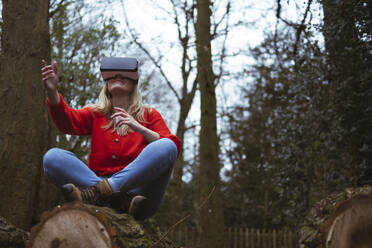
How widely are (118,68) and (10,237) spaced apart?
1437 millimetres

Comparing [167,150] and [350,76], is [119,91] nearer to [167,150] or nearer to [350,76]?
[167,150]

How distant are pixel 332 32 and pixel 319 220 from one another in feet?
9.14

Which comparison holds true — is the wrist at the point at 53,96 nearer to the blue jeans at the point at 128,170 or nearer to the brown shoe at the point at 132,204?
the blue jeans at the point at 128,170

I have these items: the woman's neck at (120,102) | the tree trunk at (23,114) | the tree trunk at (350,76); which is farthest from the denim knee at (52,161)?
the tree trunk at (350,76)

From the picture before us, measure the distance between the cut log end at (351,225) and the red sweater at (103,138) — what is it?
1.18 meters

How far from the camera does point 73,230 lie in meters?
2.07

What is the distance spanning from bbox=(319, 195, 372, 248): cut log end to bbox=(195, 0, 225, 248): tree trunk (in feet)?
10.5

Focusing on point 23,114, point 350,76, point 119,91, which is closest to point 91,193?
point 119,91

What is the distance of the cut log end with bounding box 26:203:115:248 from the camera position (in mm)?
2043

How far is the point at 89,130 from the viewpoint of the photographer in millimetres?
3131

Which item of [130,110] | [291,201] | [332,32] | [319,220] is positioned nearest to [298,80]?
[332,32]

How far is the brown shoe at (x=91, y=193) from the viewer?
2381mm

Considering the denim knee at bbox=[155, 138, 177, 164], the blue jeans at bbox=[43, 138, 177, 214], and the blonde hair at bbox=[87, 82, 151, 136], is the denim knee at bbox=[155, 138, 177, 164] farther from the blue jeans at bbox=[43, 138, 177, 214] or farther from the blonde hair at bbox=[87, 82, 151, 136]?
the blonde hair at bbox=[87, 82, 151, 136]

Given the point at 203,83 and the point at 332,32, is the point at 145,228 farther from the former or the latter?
the point at 203,83
